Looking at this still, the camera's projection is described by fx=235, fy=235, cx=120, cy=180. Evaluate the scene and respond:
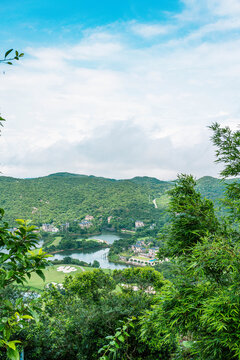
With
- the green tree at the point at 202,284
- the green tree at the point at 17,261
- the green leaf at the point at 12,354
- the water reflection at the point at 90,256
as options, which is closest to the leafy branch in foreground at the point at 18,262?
the green tree at the point at 17,261

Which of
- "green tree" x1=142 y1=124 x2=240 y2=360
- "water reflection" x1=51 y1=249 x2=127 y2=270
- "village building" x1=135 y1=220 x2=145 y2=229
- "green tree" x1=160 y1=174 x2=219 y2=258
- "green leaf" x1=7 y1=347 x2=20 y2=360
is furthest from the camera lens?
"village building" x1=135 y1=220 x2=145 y2=229

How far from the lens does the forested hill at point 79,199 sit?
186 feet

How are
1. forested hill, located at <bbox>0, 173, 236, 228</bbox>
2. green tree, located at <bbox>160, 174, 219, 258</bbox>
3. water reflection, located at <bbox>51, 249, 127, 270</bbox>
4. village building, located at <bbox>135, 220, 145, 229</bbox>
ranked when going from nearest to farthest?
green tree, located at <bbox>160, 174, 219, 258</bbox>
water reflection, located at <bbox>51, 249, 127, 270</bbox>
forested hill, located at <bbox>0, 173, 236, 228</bbox>
village building, located at <bbox>135, 220, 145, 229</bbox>

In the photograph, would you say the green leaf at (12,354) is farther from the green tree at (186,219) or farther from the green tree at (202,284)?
the green tree at (186,219)

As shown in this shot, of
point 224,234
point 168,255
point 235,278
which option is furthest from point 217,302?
point 168,255

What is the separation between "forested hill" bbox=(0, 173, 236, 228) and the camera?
186ft

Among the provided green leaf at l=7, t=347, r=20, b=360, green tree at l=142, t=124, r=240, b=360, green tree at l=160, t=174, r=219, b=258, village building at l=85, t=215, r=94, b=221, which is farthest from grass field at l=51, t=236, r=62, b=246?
green leaf at l=7, t=347, r=20, b=360

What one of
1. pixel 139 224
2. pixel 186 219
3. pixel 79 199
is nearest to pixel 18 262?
pixel 186 219

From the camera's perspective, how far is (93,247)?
151 ft

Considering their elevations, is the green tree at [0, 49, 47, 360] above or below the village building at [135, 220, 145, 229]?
above

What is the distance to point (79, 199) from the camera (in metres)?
73.9

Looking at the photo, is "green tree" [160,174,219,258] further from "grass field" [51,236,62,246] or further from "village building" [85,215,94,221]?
"village building" [85,215,94,221]

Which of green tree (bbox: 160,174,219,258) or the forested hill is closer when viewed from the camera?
green tree (bbox: 160,174,219,258)

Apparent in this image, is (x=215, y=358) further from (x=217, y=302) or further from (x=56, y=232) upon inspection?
(x=56, y=232)
